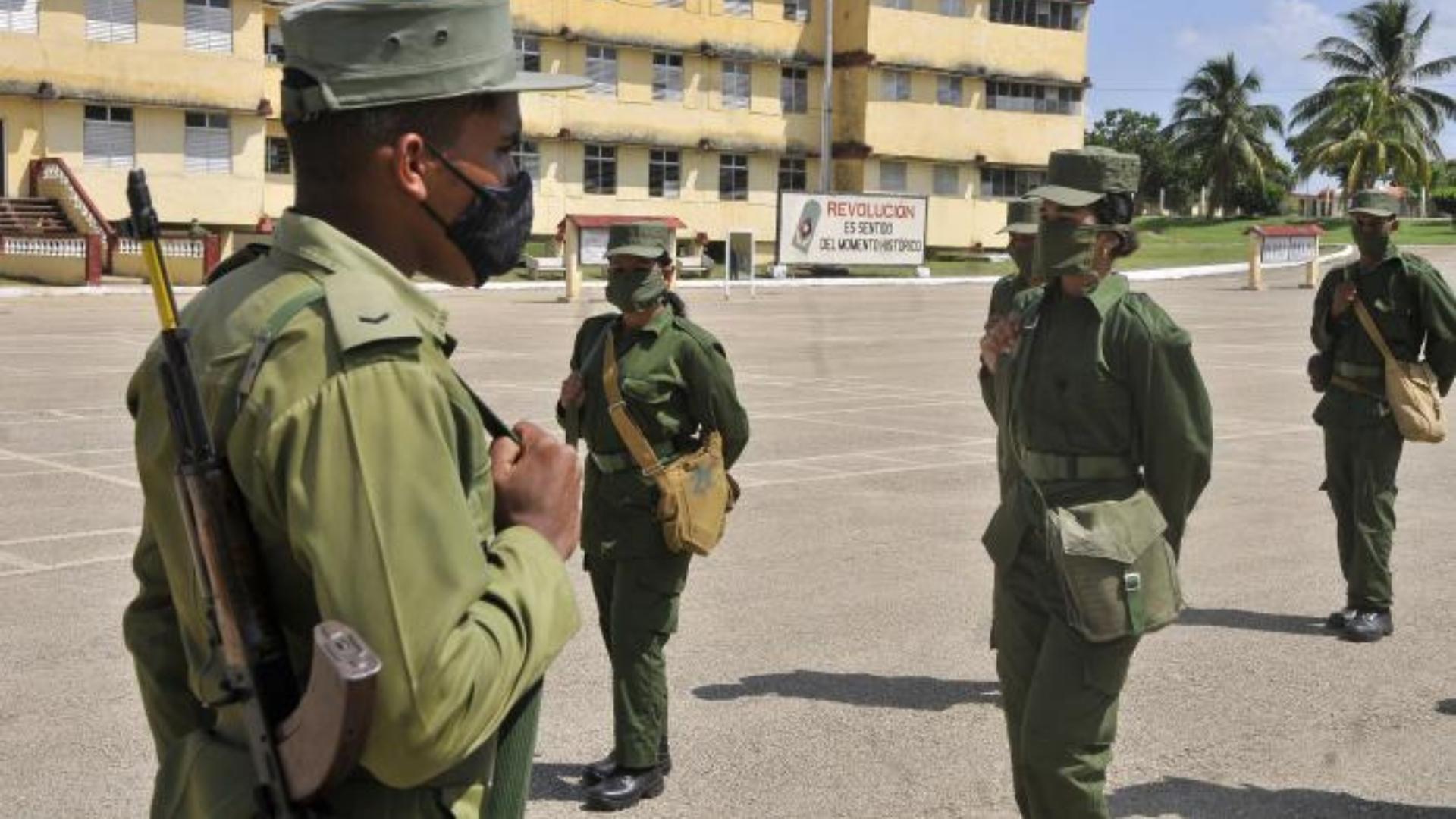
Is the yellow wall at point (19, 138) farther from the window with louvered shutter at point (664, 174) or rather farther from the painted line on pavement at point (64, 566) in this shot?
the painted line on pavement at point (64, 566)

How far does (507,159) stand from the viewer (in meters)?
2.39

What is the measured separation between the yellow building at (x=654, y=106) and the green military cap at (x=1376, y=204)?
113ft

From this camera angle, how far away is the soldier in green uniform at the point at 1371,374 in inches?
324

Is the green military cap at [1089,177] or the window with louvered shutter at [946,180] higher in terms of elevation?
the window with louvered shutter at [946,180]

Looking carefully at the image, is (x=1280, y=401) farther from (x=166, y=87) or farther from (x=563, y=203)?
(x=563, y=203)

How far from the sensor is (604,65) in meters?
54.7

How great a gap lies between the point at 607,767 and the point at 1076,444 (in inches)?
84.9

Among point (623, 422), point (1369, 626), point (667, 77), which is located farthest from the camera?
point (667, 77)

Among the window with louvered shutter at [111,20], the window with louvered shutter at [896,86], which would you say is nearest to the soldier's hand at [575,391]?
the window with louvered shutter at [111,20]

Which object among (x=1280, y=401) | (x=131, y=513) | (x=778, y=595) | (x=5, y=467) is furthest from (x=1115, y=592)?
(x=1280, y=401)

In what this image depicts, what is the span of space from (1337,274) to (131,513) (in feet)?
25.1

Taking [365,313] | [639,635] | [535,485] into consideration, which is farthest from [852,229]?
[365,313]

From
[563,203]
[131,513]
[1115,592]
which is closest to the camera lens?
[1115,592]

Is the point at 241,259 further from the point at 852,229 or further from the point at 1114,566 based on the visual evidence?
the point at 852,229
